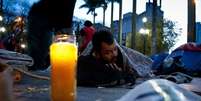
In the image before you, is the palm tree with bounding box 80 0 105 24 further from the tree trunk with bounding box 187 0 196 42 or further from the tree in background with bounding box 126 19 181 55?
the tree trunk with bounding box 187 0 196 42

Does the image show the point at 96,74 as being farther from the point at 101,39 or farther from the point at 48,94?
the point at 48,94

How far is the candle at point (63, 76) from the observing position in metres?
1.97

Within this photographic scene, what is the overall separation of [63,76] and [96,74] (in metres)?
2.70

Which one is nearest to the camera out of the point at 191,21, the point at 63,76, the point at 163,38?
the point at 63,76

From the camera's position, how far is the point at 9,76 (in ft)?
4.58

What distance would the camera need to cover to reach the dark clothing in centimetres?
462

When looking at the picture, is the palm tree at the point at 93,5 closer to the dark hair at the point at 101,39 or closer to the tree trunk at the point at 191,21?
the tree trunk at the point at 191,21

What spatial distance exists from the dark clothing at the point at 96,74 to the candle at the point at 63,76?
2.58m

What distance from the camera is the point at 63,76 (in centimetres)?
197

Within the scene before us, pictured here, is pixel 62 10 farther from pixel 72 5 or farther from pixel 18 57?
pixel 18 57

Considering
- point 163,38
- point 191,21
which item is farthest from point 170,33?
point 191,21

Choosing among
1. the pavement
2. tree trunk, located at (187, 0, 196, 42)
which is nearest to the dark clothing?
the pavement

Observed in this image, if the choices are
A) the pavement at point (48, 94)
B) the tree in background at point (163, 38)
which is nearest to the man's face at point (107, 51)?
the pavement at point (48, 94)

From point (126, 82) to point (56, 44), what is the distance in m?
2.81
